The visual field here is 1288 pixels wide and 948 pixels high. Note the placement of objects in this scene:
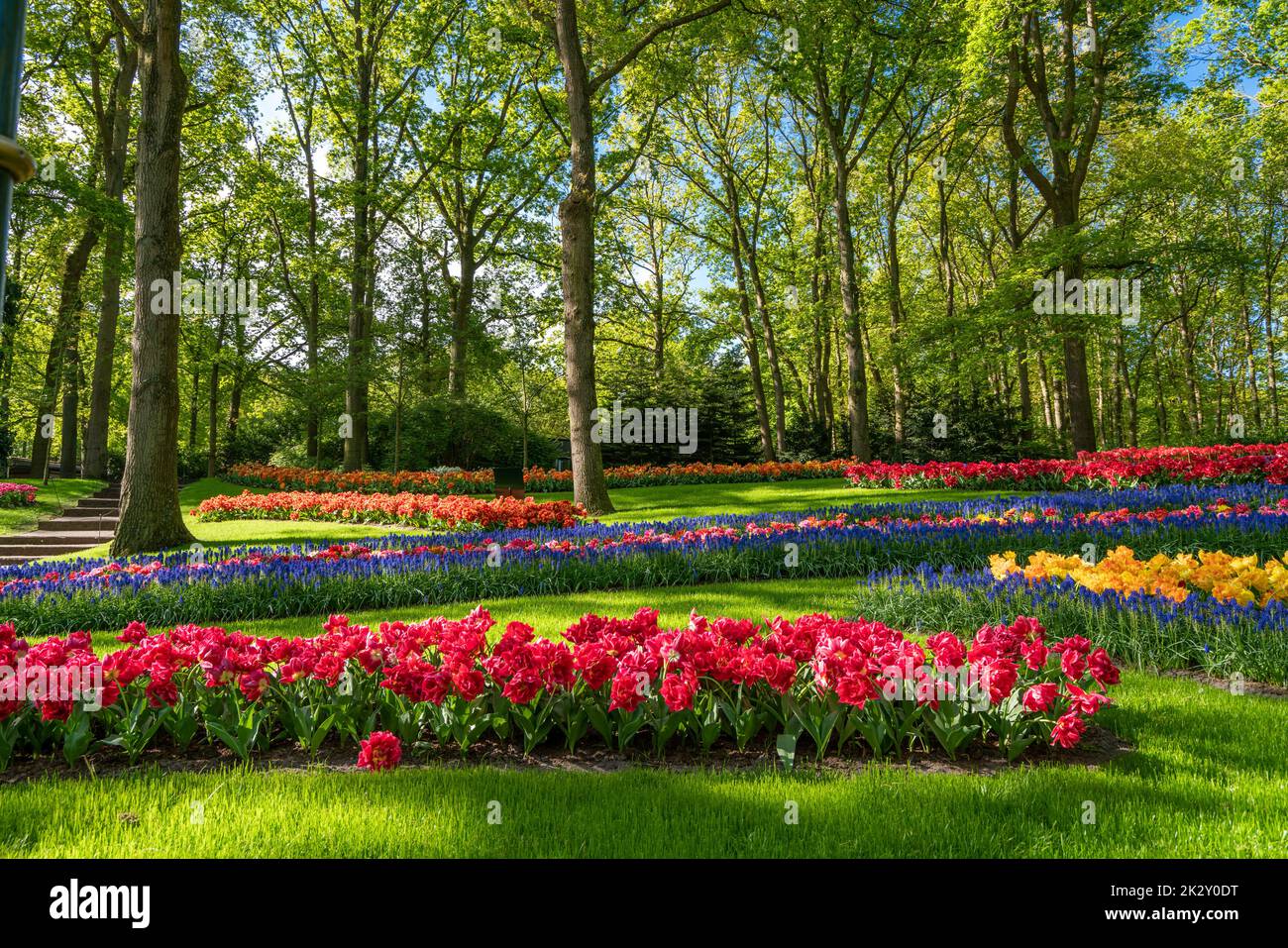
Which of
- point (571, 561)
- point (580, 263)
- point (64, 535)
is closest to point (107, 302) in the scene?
point (64, 535)

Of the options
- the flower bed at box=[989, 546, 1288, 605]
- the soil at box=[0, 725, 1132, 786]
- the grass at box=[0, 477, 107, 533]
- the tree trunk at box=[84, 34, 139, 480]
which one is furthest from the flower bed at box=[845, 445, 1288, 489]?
the tree trunk at box=[84, 34, 139, 480]

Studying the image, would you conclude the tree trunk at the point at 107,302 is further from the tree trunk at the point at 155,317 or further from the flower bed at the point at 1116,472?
the flower bed at the point at 1116,472

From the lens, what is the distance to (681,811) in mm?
2750

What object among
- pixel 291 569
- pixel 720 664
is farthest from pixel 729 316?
pixel 720 664

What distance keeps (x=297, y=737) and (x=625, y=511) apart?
10859 mm

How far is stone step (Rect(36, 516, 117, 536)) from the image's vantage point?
A: 586 inches

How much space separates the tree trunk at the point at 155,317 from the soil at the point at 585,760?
8504mm

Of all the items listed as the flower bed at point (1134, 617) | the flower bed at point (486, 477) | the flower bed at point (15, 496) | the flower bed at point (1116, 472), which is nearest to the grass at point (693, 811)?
the flower bed at point (1134, 617)

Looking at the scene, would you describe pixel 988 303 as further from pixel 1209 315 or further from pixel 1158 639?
pixel 1209 315

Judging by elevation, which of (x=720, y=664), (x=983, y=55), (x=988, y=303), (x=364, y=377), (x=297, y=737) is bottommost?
(x=297, y=737)

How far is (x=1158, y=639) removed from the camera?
460cm

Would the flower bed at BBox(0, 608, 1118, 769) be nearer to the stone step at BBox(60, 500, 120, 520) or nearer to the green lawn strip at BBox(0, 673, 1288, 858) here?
the green lawn strip at BBox(0, 673, 1288, 858)

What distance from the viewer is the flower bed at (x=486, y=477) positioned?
19734 mm

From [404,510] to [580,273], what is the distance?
564 centimetres
